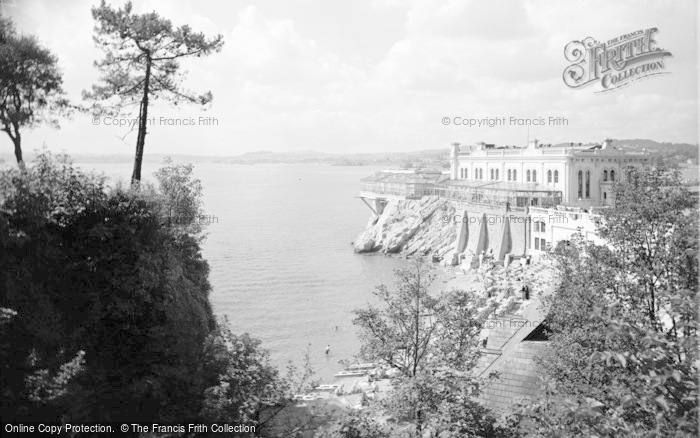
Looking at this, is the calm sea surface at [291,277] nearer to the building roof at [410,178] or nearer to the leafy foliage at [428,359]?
the leafy foliage at [428,359]


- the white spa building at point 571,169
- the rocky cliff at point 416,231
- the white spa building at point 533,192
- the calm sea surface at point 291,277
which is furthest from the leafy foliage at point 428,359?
the rocky cliff at point 416,231

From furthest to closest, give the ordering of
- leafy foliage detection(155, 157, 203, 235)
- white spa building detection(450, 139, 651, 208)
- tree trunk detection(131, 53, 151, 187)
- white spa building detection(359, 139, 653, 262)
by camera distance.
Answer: white spa building detection(450, 139, 651, 208), white spa building detection(359, 139, 653, 262), leafy foliage detection(155, 157, 203, 235), tree trunk detection(131, 53, 151, 187)

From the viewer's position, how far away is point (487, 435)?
8.88m

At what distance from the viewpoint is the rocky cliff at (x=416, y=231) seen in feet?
167

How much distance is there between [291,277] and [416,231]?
15967 millimetres

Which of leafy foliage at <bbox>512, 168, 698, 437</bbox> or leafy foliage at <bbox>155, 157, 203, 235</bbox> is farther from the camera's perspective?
leafy foliage at <bbox>155, 157, 203, 235</bbox>

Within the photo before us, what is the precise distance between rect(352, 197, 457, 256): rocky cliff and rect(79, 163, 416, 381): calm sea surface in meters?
2.42

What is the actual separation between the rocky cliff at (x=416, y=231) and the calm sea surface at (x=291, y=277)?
7.94 feet

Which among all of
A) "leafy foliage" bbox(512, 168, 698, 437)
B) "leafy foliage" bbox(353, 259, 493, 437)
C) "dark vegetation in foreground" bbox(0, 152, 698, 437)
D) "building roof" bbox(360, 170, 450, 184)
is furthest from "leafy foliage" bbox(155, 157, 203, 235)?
"building roof" bbox(360, 170, 450, 184)

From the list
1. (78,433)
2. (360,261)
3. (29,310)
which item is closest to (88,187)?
(29,310)

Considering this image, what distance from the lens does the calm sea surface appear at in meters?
27.3

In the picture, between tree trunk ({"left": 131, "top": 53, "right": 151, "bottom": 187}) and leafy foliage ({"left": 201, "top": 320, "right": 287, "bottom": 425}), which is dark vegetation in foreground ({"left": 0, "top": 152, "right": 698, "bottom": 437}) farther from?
tree trunk ({"left": 131, "top": 53, "right": 151, "bottom": 187})

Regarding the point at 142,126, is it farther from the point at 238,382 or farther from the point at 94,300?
the point at 238,382

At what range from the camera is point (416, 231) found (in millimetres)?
53125
